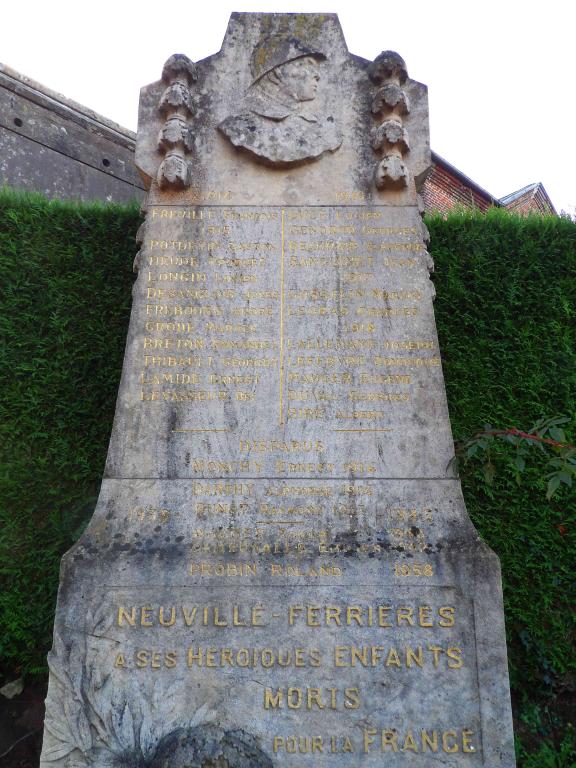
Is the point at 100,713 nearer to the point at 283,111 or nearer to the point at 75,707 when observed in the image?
the point at 75,707

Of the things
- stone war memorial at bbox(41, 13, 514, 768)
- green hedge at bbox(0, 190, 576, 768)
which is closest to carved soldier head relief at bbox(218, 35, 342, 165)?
stone war memorial at bbox(41, 13, 514, 768)

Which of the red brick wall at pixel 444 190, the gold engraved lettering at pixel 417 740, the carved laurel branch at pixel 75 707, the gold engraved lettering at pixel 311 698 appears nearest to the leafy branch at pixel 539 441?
the gold engraved lettering at pixel 417 740

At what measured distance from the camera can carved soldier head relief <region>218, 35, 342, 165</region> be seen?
16.1 ft

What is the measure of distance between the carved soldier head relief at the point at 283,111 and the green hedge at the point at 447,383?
2.23 meters

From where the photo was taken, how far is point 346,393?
4270 mm

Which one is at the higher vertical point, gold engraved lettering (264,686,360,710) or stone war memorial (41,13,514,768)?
stone war memorial (41,13,514,768)

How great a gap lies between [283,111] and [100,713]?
3.98 meters

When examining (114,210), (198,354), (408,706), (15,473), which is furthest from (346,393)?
(114,210)

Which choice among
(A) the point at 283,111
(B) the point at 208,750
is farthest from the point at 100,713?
(A) the point at 283,111

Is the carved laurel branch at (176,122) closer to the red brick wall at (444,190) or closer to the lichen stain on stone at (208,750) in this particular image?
the lichen stain on stone at (208,750)

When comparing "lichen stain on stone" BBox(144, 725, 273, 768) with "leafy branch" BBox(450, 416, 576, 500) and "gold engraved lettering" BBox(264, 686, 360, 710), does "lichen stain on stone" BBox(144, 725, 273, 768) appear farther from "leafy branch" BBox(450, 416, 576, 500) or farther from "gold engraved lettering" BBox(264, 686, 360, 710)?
"leafy branch" BBox(450, 416, 576, 500)

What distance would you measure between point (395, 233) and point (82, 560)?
9.26ft

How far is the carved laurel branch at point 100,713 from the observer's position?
11.1 ft

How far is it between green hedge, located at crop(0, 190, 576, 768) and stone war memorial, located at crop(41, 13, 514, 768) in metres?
1.94
